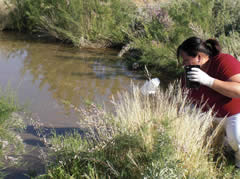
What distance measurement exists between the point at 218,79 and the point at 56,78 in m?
3.56

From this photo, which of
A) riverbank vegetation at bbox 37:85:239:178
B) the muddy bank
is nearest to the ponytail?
riverbank vegetation at bbox 37:85:239:178

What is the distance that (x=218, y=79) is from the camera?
2787 millimetres

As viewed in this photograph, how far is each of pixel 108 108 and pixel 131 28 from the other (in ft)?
13.1

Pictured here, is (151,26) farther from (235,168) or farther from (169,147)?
(169,147)

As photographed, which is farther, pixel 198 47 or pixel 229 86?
pixel 198 47

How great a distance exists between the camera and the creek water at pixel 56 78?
398cm

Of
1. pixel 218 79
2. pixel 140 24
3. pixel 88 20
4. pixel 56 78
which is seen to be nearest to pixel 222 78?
pixel 218 79

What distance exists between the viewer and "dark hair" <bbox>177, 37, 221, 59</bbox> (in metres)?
2.80

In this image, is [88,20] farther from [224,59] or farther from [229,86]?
[229,86]

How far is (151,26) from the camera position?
6.59m

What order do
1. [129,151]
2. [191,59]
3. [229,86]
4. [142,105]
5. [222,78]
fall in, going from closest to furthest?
1. [129,151]
2. [229,86]
3. [222,78]
4. [191,59]
5. [142,105]

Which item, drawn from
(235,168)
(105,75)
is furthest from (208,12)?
(235,168)

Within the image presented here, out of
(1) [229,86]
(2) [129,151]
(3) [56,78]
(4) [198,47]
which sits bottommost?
(3) [56,78]

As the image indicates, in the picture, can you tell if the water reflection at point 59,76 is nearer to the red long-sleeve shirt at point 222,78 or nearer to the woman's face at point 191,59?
the woman's face at point 191,59
